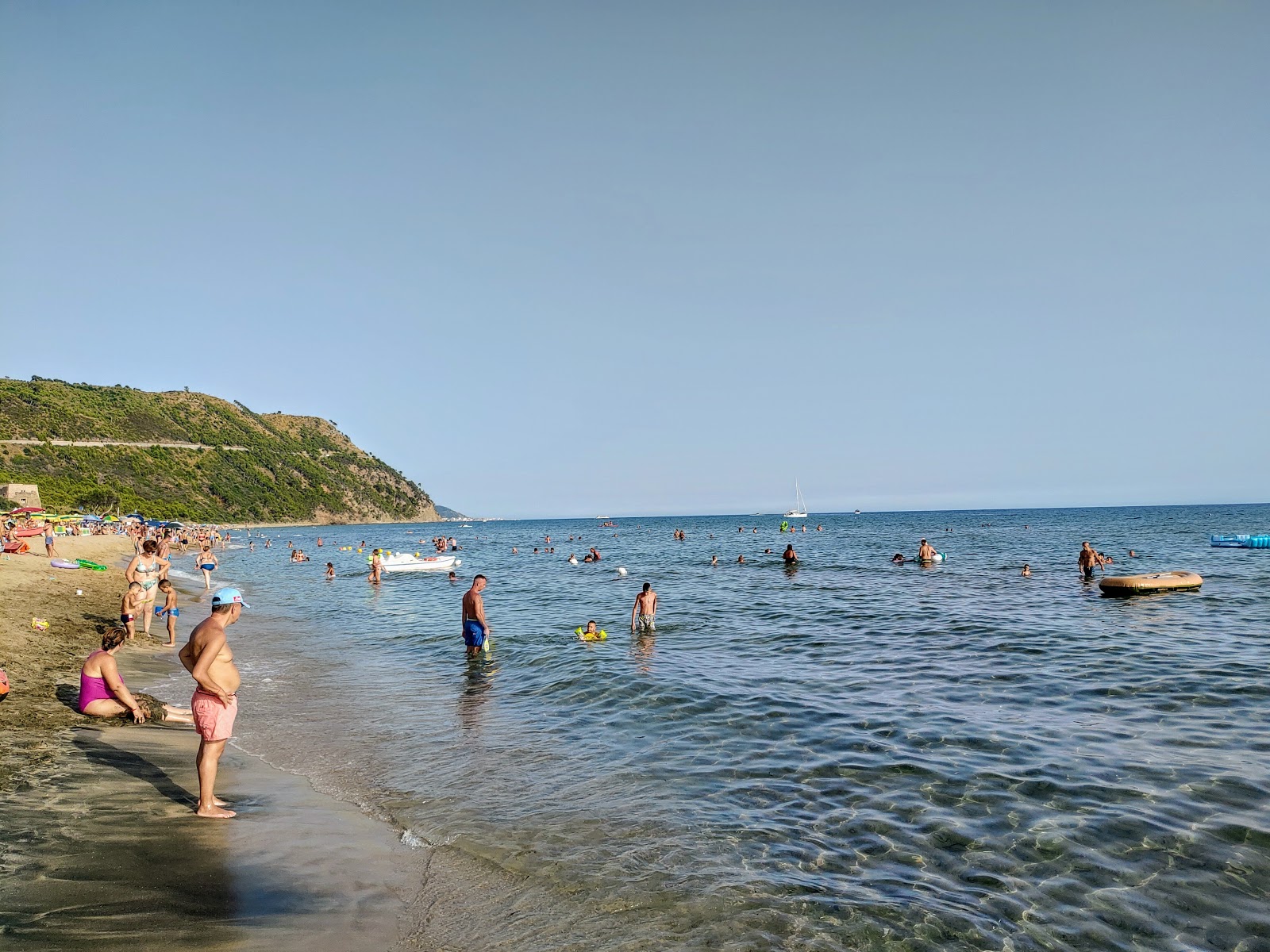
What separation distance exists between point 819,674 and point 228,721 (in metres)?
11.2

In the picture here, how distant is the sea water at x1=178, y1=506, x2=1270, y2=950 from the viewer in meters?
6.13

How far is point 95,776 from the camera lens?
8180 millimetres

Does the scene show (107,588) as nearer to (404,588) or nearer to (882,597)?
(404,588)

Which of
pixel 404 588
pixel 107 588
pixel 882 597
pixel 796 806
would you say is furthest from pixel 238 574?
pixel 796 806

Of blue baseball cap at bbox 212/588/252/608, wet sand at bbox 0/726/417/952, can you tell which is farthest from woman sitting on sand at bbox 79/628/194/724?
blue baseball cap at bbox 212/588/252/608

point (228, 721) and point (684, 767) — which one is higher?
point (228, 721)

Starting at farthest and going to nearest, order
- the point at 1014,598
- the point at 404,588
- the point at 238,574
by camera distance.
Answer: the point at 238,574 < the point at 404,588 < the point at 1014,598

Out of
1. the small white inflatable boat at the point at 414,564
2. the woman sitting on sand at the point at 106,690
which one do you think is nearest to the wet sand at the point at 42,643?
the woman sitting on sand at the point at 106,690

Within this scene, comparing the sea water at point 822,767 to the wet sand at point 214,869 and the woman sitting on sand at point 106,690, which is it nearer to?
the wet sand at point 214,869

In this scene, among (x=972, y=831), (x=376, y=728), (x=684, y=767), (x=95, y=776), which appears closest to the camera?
(x=972, y=831)

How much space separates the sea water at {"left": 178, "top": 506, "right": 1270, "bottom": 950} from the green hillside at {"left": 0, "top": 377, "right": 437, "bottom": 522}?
299 feet

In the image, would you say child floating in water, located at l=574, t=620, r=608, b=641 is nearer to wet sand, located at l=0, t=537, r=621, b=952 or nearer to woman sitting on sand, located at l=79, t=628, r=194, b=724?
wet sand, located at l=0, t=537, r=621, b=952

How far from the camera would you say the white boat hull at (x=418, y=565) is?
4619cm

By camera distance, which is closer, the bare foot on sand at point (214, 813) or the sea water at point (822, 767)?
the sea water at point (822, 767)
